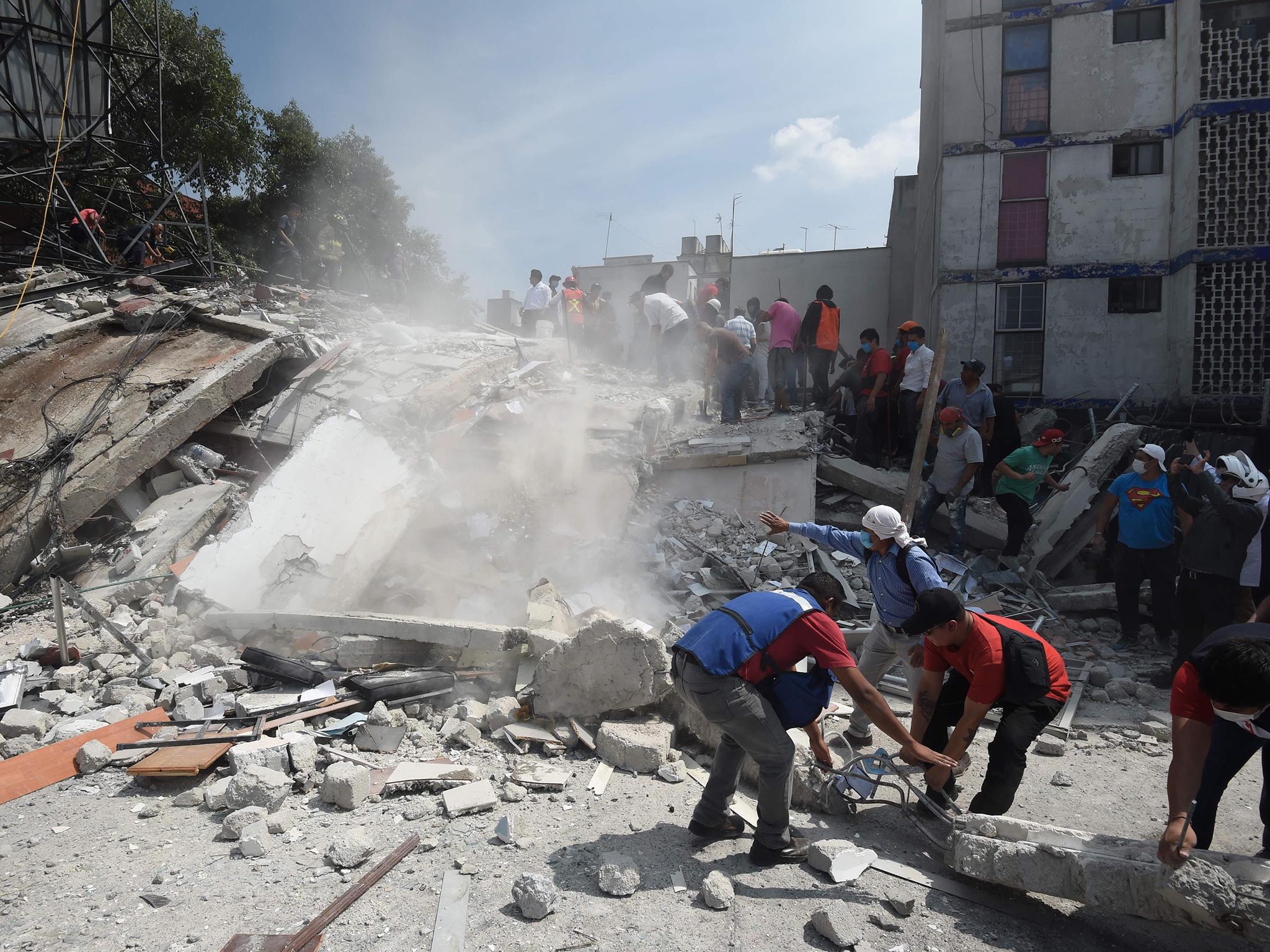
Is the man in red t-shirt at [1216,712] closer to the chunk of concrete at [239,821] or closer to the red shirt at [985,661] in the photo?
the red shirt at [985,661]

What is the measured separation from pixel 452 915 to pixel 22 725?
290cm

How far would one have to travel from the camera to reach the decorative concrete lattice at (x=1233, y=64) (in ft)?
36.1

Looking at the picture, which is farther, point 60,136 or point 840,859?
point 60,136

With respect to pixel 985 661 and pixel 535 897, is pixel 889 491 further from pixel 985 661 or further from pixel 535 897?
pixel 535 897

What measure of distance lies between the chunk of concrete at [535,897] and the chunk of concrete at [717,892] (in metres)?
0.59

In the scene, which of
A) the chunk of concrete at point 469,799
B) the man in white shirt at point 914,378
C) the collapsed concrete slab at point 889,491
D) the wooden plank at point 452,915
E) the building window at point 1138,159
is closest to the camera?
the wooden plank at point 452,915

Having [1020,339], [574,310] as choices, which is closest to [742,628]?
[574,310]

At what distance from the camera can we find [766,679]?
3.10 m

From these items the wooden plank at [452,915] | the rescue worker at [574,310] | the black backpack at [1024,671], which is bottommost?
the wooden plank at [452,915]

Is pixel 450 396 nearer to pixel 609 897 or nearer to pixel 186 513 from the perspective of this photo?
pixel 186 513

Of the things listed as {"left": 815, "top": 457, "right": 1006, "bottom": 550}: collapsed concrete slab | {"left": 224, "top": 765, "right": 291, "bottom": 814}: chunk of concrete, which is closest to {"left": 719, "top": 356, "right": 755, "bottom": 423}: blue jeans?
{"left": 815, "top": 457, "right": 1006, "bottom": 550}: collapsed concrete slab

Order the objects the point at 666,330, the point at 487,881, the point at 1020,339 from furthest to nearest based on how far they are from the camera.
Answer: the point at 1020,339 < the point at 666,330 < the point at 487,881

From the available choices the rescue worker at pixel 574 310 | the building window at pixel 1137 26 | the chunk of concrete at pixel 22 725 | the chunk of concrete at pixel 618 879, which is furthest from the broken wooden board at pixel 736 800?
the building window at pixel 1137 26

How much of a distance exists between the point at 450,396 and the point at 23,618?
13.5 ft
